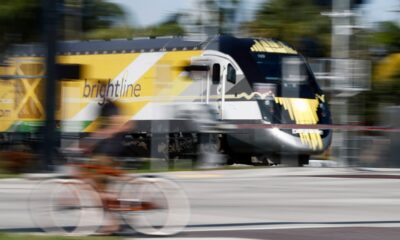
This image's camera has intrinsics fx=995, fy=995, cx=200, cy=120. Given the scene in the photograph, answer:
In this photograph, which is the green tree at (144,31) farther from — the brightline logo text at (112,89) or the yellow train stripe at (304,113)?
the yellow train stripe at (304,113)

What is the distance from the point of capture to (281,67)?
3102cm

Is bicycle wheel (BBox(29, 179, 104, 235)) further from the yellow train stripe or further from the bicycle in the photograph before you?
the yellow train stripe

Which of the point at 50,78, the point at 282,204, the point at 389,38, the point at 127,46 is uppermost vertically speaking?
the point at 389,38

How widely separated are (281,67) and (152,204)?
1998cm

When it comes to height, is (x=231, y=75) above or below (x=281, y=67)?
below

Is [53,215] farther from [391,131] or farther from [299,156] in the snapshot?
[299,156]

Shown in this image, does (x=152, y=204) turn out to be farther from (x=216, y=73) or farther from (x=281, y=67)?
(x=281, y=67)

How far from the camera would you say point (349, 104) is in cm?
2992

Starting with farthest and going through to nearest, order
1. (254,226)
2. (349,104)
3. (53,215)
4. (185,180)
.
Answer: (349,104) → (185,180) → (254,226) → (53,215)

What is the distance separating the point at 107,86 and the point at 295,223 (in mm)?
19919

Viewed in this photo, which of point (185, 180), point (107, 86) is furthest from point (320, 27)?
point (185, 180)

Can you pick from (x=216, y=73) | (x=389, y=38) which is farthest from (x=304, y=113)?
(x=389, y=38)

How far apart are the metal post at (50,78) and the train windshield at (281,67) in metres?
17.4

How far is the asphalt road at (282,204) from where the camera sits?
1281 centimetres
